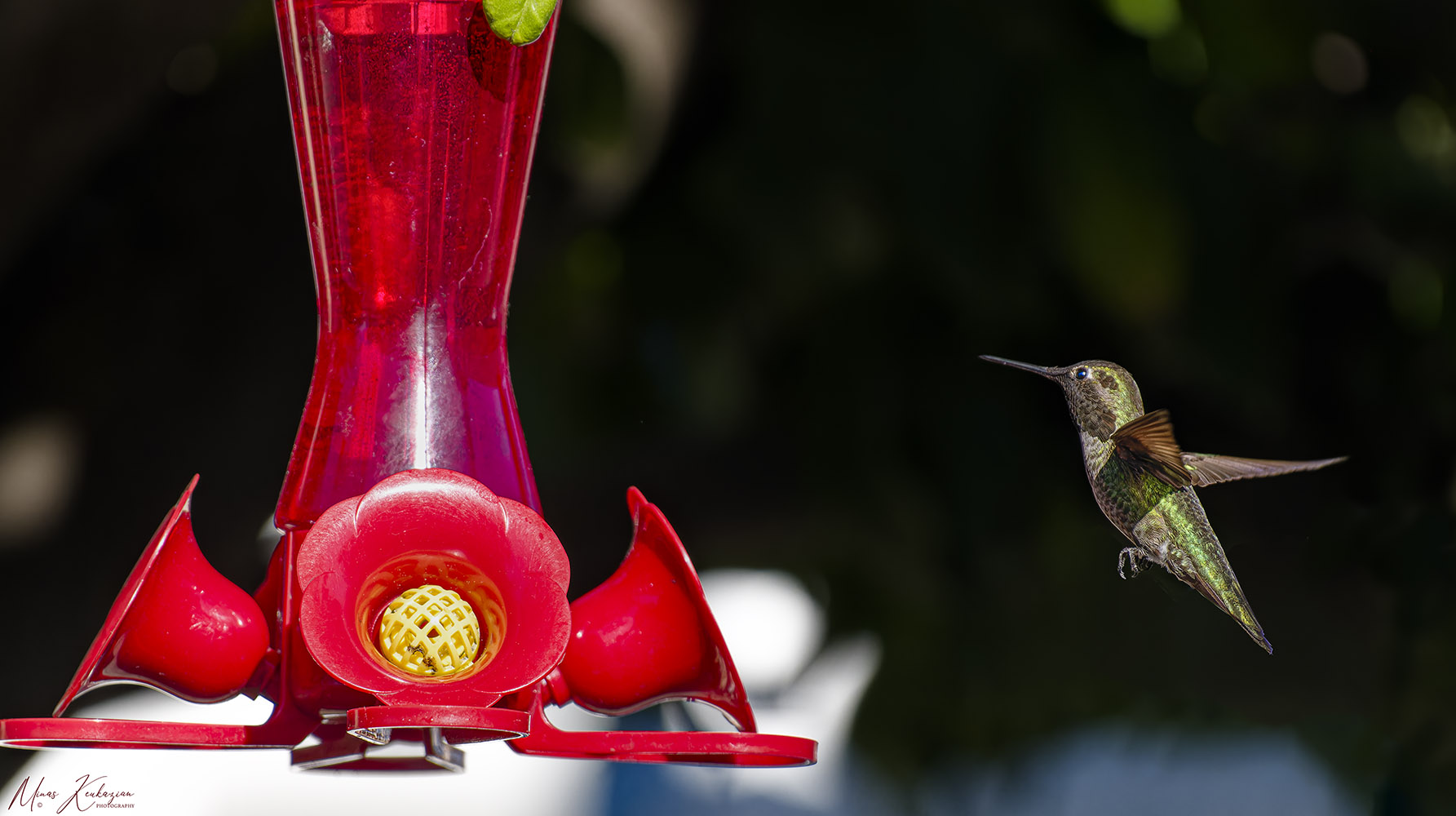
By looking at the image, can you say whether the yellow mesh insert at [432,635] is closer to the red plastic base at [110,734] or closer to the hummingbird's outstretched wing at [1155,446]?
the red plastic base at [110,734]

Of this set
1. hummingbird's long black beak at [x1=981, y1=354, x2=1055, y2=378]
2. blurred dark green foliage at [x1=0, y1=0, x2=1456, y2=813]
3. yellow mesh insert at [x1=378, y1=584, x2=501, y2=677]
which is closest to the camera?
hummingbird's long black beak at [x1=981, y1=354, x2=1055, y2=378]

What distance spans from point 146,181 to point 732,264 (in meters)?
0.90

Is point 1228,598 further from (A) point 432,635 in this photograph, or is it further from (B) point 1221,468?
(A) point 432,635

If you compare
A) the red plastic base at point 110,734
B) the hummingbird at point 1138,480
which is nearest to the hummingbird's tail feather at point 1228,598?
the hummingbird at point 1138,480

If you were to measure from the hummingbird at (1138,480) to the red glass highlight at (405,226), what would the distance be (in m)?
0.36

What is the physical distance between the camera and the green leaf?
0.77 meters

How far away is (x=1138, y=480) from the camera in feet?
2.49

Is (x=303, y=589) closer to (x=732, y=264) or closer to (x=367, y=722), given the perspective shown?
(x=367, y=722)

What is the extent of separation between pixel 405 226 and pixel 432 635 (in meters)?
0.28

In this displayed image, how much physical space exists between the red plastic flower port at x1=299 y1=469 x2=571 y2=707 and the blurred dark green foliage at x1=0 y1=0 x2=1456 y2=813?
2.97ft

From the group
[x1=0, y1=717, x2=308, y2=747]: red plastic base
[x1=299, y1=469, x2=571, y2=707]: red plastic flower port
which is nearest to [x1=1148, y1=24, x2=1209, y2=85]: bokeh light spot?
[x1=299, y1=469, x2=571, y2=707]: red plastic flower port

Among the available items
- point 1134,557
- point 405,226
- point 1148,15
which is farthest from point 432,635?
point 1148,15

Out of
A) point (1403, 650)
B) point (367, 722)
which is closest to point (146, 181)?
point (367, 722)

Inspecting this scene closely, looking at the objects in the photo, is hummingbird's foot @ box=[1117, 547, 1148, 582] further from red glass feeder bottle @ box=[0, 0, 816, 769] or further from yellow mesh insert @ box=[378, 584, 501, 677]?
yellow mesh insert @ box=[378, 584, 501, 677]
